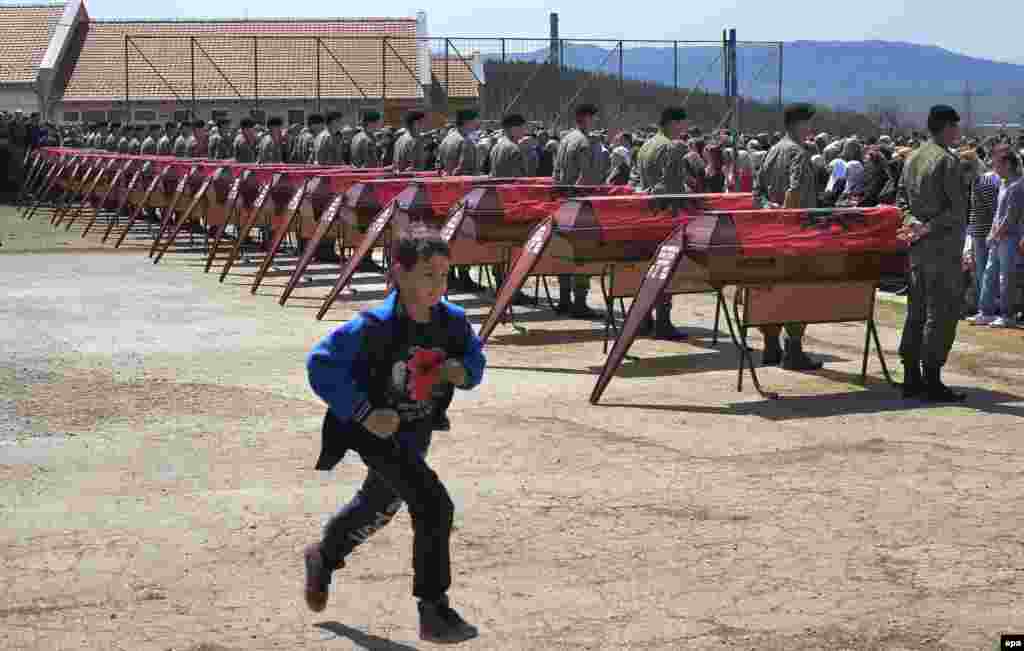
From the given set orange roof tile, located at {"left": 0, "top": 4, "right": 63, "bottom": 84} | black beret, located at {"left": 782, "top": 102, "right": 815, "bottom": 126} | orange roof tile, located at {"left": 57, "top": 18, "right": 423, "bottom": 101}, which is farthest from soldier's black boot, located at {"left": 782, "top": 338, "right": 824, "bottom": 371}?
orange roof tile, located at {"left": 0, "top": 4, "right": 63, "bottom": 84}

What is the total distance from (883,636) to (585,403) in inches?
219

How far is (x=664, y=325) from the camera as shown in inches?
608

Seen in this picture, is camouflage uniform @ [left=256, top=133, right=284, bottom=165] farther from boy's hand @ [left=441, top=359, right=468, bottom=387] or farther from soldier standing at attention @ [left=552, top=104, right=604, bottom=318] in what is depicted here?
boy's hand @ [left=441, top=359, right=468, bottom=387]

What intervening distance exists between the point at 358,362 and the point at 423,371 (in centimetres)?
24

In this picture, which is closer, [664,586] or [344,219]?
[664,586]

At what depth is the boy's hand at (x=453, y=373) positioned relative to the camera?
242 inches

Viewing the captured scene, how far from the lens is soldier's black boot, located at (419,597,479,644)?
6281mm

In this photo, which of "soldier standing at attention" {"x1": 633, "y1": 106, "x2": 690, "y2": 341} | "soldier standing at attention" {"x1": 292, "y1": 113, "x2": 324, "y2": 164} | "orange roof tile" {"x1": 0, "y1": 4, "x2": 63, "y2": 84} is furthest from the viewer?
"orange roof tile" {"x1": 0, "y1": 4, "x2": 63, "y2": 84}

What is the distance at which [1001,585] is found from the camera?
705 centimetres

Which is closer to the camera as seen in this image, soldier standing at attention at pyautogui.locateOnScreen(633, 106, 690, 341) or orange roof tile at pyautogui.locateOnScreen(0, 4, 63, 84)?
soldier standing at attention at pyautogui.locateOnScreen(633, 106, 690, 341)

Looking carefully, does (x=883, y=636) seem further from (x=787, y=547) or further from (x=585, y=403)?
(x=585, y=403)

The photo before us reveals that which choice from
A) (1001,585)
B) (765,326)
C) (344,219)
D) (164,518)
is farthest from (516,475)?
(344,219)

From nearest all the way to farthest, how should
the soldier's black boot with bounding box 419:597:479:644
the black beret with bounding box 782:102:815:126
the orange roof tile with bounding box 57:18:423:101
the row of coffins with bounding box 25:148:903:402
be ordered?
the soldier's black boot with bounding box 419:597:479:644 → the row of coffins with bounding box 25:148:903:402 → the black beret with bounding box 782:102:815:126 → the orange roof tile with bounding box 57:18:423:101

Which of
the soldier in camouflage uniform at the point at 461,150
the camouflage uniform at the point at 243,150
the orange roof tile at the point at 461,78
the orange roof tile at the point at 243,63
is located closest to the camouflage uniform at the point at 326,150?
the soldier in camouflage uniform at the point at 461,150
